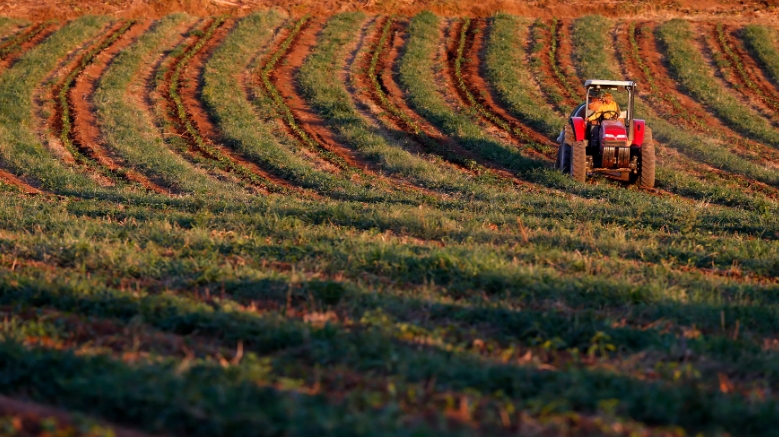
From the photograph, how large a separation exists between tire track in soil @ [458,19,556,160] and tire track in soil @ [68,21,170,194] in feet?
30.1

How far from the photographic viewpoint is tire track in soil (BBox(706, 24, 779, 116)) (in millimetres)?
24828

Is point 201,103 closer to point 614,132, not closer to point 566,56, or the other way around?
point 614,132

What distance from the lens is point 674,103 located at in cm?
2419

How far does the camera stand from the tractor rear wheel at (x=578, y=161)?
15.4m

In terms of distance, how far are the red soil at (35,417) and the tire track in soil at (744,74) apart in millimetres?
23543

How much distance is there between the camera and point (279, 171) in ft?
54.4

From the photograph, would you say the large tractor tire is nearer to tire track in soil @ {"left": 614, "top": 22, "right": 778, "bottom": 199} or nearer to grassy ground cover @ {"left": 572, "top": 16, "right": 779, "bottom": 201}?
grassy ground cover @ {"left": 572, "top": 16, "right": 779, "bottom": 201}

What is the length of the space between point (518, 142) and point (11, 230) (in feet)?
42.6

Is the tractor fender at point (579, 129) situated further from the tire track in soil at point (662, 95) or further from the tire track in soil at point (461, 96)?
the tire track in soil at point (662, 95)

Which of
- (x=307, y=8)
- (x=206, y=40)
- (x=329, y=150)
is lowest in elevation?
(x=329, y=150)

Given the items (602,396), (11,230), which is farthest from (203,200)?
(602,396)

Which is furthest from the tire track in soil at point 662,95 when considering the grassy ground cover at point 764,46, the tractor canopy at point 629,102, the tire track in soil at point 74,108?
the tire track in soil at point 74,108

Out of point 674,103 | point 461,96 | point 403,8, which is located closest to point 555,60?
point 674,103

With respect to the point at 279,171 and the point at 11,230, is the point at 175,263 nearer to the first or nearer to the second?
the point at 11,230
